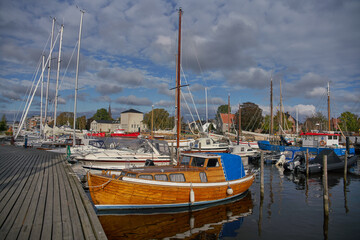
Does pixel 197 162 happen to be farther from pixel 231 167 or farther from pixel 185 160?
pixel 231 167

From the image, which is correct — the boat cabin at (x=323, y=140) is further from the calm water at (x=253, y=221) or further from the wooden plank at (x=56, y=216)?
the wooden plank at (x=56, y=216)

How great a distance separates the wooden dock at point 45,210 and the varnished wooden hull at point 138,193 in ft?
3.17

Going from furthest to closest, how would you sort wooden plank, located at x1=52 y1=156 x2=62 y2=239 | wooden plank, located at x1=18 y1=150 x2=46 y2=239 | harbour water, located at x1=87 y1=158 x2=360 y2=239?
harbour water, located at x1=87 y1=158 x2=360 y2=239 → wooden plank, located at x1=52 y1=156 x2=62 y2=239 → wooden plank, located at x1=18 y1=150 x2=46 y2=239

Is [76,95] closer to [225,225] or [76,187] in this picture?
[76,187]

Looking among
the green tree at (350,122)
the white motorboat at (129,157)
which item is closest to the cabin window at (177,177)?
the white motorboat at (129,157)

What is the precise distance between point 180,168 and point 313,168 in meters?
17.6

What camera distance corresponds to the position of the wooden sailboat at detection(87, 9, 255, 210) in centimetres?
1200

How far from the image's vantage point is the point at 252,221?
12641 millimetres

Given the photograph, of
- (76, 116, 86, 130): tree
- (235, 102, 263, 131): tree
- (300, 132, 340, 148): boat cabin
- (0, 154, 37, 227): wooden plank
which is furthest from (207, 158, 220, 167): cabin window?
(76, 116, 86, 130): tree

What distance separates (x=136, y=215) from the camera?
12266 mm

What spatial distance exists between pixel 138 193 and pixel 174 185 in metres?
1.93

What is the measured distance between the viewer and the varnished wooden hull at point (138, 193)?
11.9m

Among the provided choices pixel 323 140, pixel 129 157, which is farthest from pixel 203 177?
pixel 323 140

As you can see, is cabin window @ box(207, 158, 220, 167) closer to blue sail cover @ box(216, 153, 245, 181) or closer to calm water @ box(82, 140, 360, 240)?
blue sail cover @ box(216, 153, 245, 181)
